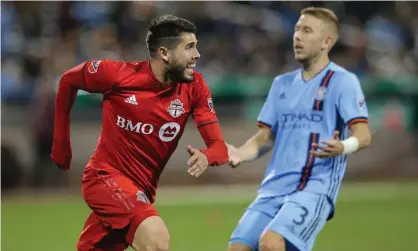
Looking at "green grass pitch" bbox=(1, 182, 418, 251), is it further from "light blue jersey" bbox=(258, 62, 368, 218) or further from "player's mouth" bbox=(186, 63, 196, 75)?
"player's mouth" bbox=(186, 63, 196, 75)

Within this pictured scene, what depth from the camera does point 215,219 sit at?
45.7ft

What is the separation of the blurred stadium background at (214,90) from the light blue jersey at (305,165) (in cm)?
625

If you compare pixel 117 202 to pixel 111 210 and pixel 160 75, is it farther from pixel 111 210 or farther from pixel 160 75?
pixel 160 75

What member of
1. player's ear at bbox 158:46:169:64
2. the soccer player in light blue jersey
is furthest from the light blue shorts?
player's ear at bbox 158:46:169:64

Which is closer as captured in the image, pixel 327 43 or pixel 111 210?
pixel 111 210

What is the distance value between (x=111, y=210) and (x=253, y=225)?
1.17 meters

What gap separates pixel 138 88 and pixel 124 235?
1.10 m

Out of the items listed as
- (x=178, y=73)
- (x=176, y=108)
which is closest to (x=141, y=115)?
(x=176, y=108)

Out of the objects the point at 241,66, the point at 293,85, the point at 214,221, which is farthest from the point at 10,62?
the point at 293,85

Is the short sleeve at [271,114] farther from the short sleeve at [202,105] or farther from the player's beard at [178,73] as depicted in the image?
the player's beard at [178,73]

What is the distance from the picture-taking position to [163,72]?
699 centimetres

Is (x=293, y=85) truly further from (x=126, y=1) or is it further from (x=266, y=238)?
(x=126, y=1)

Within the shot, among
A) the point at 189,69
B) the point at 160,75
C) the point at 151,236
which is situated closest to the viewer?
the point at 151,236

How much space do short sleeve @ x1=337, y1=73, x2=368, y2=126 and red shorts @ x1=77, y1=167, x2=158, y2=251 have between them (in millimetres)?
1732
